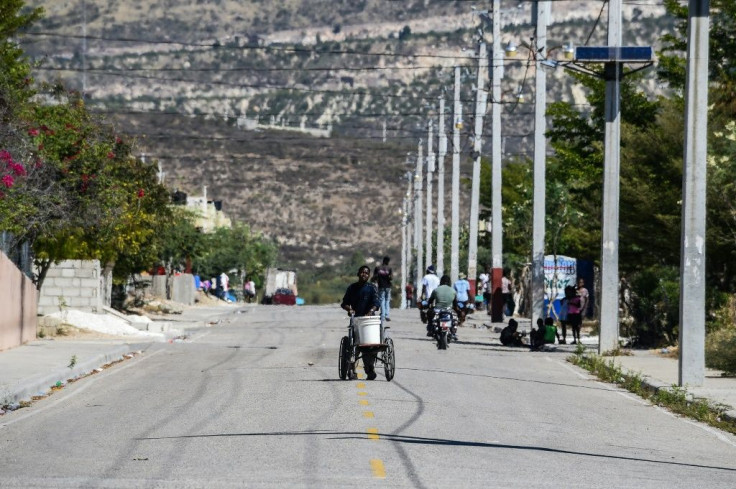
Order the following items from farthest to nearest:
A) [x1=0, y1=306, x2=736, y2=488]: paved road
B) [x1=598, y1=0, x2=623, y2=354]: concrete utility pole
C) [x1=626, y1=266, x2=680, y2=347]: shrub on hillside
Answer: [x1=626, y1=266, x2=680, y2=347]: shrub on hillside < [x1=598, y1=0, x2=623, y2=354]: concrete utility pole < [x1=0, y1=306, x2=736, y2=488]: paved road

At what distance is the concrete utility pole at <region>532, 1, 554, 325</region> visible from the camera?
4065 cm

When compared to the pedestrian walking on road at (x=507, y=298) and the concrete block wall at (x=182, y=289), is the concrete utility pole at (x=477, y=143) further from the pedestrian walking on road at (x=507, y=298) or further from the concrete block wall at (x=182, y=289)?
the concrete block wall at (x=182, y=289)

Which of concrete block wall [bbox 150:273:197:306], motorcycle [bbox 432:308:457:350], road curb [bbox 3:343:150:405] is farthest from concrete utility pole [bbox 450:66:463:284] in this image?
road curb [bbox 3:343:150:405]

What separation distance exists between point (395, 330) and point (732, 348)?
19.9 m

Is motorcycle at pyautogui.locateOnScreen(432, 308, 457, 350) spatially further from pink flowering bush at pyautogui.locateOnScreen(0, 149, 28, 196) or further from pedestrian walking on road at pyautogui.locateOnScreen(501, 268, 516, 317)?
pedestrian walking on road at pyautogui.locateOnScreen(501, 268, 516, 317)

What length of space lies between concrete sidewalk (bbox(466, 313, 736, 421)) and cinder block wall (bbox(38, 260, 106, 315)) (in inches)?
576

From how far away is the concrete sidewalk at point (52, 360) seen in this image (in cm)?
2212

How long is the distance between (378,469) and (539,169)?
97.7 feet

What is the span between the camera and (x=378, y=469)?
42.8 feet

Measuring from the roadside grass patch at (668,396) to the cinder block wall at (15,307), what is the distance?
39.2 ft

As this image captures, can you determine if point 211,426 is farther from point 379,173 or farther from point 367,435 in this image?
point 379,173

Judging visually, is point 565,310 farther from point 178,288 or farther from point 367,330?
point 178,288

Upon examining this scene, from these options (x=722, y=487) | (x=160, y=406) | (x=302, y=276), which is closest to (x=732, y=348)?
(x=160, y=406)

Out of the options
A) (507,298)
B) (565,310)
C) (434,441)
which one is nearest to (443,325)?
(565,310)
